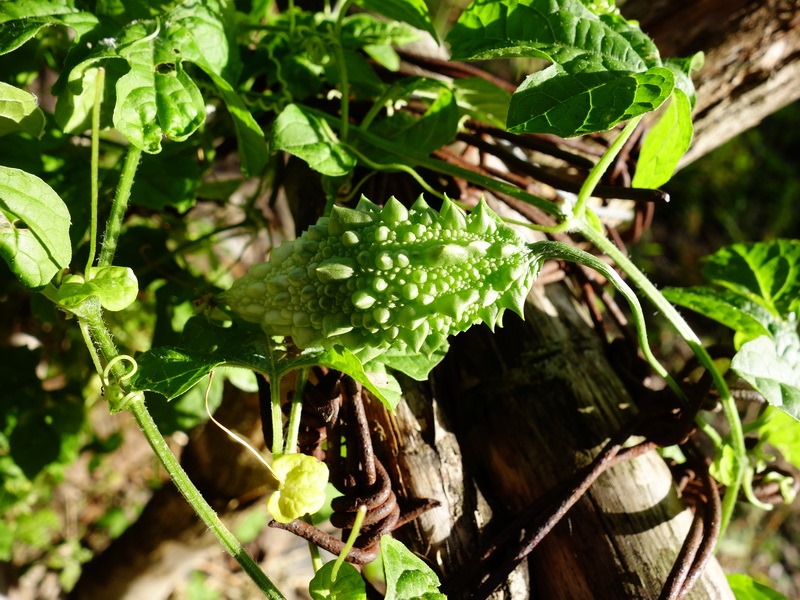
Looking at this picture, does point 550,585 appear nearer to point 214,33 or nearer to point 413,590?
point 413,590

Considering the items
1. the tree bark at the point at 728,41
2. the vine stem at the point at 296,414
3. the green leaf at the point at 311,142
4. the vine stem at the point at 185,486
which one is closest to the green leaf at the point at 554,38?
the green leaf at the point at 311,142

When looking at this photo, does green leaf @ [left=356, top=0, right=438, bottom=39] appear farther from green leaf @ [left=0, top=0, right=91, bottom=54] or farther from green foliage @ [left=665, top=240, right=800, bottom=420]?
green foliage @ [left=665, top=240, right=800, bottom=420]

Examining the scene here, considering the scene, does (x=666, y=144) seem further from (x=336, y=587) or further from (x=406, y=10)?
(x=336, y=587)

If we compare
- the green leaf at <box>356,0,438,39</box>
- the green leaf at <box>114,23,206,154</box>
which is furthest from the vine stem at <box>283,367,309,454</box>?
the green leaf at <box>356,0,438,39</box>

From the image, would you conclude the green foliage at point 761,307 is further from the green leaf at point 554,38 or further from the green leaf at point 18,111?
the green leaf at point 18,111

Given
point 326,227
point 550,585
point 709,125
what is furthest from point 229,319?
point 709,125

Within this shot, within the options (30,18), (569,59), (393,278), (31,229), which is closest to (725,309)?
(569,59)

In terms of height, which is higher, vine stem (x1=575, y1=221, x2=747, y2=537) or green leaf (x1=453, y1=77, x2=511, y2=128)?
green leaf (x1=453, y1=77, x2=511, y2=128)
